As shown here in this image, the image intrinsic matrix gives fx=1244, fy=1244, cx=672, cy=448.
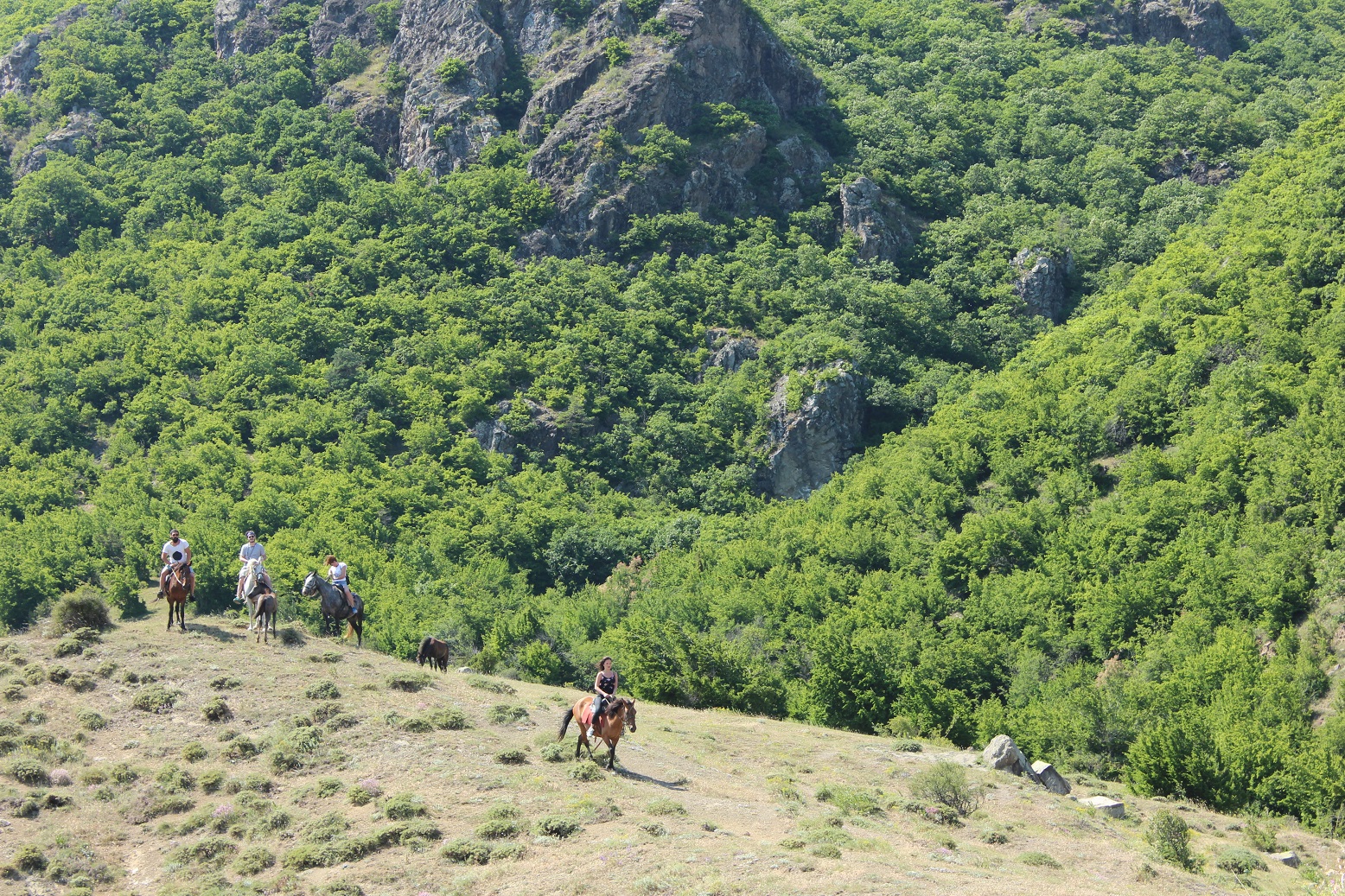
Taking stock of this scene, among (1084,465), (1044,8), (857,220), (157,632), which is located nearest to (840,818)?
(157,632)

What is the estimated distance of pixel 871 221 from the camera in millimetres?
109250

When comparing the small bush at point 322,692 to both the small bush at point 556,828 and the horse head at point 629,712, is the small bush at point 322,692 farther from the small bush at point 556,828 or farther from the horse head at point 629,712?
the small bush at point 556,828

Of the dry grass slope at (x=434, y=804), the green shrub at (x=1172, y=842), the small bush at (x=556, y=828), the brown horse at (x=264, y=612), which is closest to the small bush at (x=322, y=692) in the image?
the dry grass slope at (x=434, y=804)

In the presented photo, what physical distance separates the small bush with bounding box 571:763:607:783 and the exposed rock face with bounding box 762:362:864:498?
202 ft

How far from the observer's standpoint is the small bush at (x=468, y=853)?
984 inches

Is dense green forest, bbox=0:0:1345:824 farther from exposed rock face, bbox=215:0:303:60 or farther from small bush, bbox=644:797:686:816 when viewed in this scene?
small bush, bbox=644:797:686:816

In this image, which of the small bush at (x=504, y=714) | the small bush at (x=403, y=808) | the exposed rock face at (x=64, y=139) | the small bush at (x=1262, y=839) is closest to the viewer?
the small bush at (x=403, y=808)

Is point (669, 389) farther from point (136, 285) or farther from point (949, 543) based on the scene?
point (136, 285)

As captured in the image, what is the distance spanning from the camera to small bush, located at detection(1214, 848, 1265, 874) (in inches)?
1160

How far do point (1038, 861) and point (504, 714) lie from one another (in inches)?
558

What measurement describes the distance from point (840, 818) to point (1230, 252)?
210 feet

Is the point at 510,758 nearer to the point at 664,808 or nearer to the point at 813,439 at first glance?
the point at 664,808

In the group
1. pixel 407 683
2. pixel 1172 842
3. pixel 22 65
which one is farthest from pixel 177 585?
pixel 22 65

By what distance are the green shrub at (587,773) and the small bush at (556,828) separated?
2897 mm
